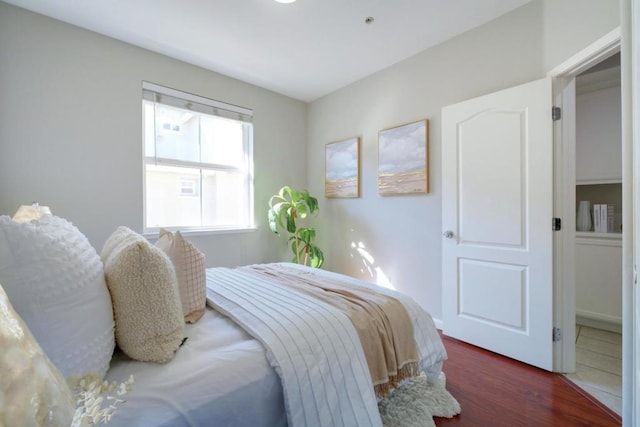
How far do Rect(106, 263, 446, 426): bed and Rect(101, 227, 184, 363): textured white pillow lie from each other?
0.05m

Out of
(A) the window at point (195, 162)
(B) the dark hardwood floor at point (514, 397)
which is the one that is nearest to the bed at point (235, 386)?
(B) the dark hardwood floor at point (514, 397)

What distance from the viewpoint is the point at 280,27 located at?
90.1 inches

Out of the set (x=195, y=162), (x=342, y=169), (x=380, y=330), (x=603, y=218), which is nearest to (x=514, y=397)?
(x=380, y=330)

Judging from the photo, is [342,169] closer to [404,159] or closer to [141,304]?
[404,159]

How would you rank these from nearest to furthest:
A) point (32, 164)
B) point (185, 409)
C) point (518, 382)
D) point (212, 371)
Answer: point (185, 409), point (212, 371), point (518, 382), point (32, 164)

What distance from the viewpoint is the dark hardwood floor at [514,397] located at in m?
1.43

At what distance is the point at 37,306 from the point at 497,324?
8.45ft

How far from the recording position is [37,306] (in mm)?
636

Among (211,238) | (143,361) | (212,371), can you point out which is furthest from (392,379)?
(211,238)

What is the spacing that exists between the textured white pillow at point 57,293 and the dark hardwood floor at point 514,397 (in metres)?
1.59

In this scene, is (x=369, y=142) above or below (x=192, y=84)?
below

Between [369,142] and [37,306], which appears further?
[369,142]

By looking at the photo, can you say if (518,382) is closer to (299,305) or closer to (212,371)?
(299,305)

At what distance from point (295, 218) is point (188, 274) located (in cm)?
206
